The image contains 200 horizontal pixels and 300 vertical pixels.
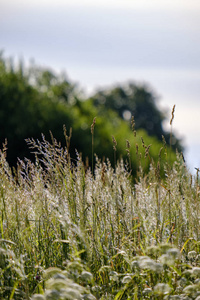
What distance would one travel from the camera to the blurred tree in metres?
51.9

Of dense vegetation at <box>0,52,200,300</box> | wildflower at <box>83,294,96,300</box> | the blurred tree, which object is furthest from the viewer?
the blurred tree

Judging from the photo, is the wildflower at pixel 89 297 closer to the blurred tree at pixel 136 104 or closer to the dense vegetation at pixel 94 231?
the dense vegetation at pixel 94 231

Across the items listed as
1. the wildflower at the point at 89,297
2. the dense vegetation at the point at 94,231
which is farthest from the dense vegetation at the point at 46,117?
the wildflower at the point at 89,297

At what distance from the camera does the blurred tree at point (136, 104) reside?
170 feet

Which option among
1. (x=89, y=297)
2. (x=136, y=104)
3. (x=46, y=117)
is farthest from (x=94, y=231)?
(x=136, y=104)

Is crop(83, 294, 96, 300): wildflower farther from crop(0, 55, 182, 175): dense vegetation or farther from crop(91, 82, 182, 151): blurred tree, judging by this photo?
crop(91, 82, 182, 151): blurred tree

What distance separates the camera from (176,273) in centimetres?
301

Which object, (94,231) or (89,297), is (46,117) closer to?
(94,231)

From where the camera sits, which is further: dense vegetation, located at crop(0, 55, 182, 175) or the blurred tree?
the blurred tree

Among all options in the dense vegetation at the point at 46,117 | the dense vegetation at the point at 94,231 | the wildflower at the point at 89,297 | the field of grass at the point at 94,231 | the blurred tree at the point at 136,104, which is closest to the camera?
the wildflower at the point at 89,297

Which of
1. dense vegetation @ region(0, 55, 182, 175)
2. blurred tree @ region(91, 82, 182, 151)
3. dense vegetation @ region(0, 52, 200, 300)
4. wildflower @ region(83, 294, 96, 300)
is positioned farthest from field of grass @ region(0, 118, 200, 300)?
blurred tree @ region(91, 82, 182, 151)

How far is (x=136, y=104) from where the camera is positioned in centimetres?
5253

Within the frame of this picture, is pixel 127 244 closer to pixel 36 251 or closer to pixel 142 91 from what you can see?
pixel 36 251

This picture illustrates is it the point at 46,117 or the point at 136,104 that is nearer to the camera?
the point at 46,117
